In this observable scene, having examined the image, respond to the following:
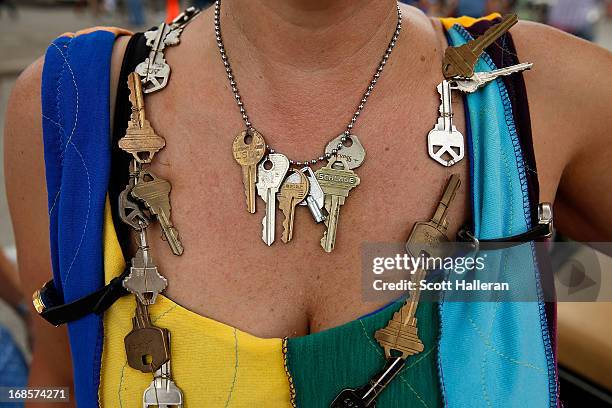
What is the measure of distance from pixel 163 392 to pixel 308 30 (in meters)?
0.55

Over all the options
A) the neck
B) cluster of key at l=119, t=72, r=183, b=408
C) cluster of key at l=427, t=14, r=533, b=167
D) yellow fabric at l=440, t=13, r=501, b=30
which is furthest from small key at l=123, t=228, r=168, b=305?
yellow fabric at l=440, t=13, r=501, b=30

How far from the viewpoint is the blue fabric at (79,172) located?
0.77 m

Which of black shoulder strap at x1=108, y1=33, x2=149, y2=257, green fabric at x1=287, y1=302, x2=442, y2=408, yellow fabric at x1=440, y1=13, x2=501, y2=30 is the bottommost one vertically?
green fabric at x1=287, y1=302, x2=442, y2=408

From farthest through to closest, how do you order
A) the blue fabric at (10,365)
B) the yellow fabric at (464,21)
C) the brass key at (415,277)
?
1. the blue fabric at (10,365)
2. the yellow fabric at (464,21)
3. the brass key at (415,277)

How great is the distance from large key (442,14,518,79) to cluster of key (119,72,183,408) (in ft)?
1.49

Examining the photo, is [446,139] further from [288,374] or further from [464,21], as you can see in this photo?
[288,374]

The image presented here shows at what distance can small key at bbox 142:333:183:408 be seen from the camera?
0.76m

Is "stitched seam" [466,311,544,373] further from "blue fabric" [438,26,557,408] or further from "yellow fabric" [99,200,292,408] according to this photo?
"yellow fabric" [99,200,292,408]

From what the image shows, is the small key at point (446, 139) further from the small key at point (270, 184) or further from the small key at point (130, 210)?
the small key at point (130, 210)

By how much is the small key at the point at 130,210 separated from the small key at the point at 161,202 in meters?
0.01

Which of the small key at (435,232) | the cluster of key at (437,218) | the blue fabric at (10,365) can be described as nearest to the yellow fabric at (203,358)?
the cluster of key at (437,218)

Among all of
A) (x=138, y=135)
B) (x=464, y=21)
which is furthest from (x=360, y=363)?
(x=464, y=21)

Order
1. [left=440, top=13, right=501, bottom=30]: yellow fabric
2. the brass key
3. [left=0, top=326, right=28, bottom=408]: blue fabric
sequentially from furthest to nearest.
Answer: [left=0, top=326, right=28, bottom=408]: blue fabric < [left=440, top=13, right=501, bottom=30]: yellow fabric < the brass key

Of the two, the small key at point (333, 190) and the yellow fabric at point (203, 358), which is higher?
the small key at point (333, 190)
